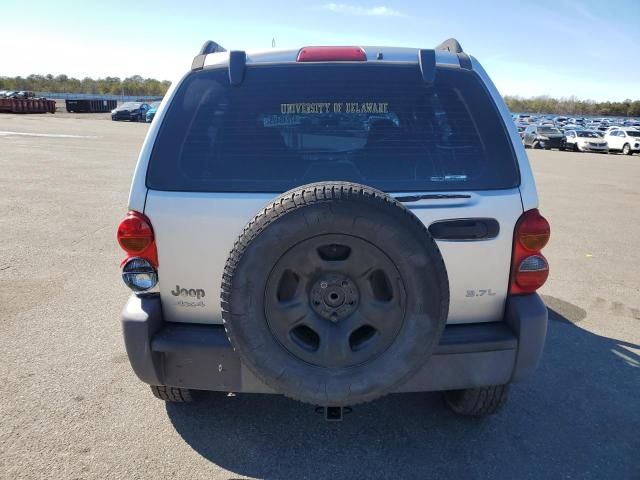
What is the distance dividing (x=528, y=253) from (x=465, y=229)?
369mm

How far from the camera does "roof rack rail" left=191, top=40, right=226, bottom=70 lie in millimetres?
2650

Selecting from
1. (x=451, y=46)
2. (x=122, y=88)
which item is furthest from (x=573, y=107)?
(x=451, y=46)

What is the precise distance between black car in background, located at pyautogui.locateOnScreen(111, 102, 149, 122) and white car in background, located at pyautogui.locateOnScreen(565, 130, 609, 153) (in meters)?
33.4

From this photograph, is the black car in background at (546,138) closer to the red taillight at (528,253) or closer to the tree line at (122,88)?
the red taillight at (528,253)

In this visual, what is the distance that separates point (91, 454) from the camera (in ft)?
8.55

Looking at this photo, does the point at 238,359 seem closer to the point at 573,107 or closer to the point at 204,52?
the point at 204,52

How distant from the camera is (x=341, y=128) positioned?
265 cm

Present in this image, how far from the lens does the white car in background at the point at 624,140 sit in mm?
29747

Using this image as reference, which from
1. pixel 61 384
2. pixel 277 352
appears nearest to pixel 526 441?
pixel 277 352

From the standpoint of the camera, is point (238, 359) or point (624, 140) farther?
point (624, 140)

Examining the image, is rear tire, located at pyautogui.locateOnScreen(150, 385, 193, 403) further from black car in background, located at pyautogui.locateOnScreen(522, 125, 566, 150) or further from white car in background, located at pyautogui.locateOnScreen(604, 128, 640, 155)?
white car in background, located at pyautogui.locateOnScreen(604, 128, 640, 155)

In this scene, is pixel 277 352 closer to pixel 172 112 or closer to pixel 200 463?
pixel 200 463

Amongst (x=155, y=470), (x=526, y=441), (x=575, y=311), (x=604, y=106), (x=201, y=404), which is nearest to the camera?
(x=155, y=470)

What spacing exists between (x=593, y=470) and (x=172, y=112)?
2.88 meters
